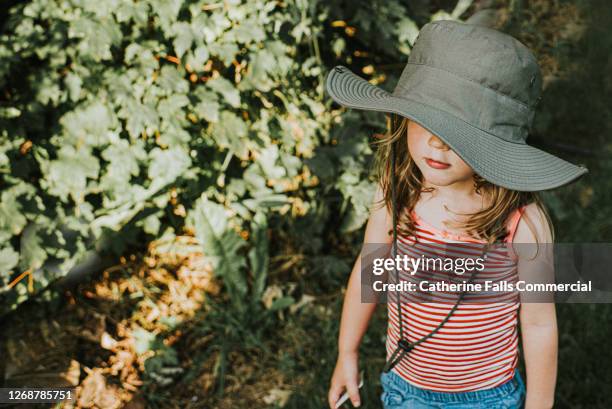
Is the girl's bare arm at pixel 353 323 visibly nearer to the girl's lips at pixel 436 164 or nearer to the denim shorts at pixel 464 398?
the denim shorts at pixel 464 398

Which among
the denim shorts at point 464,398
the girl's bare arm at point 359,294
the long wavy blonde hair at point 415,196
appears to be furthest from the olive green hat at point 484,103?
the denim shorts at point 464,398

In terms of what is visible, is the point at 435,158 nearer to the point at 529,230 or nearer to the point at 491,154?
the point at 491,154

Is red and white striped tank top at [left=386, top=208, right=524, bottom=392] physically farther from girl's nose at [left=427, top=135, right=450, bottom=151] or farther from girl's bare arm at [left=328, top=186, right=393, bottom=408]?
girl's nose at [left=427, top=135, right=450, bottom=151]

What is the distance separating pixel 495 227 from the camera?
5.07ft

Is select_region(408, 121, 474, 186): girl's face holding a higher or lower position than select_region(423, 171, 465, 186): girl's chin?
higher

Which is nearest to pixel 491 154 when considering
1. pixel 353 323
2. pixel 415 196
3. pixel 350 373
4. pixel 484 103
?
pixel 484 103

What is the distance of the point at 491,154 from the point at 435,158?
0.67 ft

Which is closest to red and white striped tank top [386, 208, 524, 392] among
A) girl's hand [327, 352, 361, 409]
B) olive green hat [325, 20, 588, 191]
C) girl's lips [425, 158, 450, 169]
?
girl's hand [327, 352, 361, 409]

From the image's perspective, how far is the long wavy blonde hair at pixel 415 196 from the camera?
4.99 feet

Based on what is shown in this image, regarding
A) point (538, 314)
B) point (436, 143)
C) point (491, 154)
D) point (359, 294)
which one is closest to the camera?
point (491, 154)

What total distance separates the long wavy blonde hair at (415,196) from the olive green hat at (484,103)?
243mm

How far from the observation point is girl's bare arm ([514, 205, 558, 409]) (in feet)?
4.91

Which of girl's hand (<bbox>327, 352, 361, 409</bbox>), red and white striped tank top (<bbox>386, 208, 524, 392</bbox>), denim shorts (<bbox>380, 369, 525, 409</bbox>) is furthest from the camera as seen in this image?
girl's hand (<bbox>327, 352, 361, 409</bbox>)

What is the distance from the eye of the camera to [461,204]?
1599 millimetres
